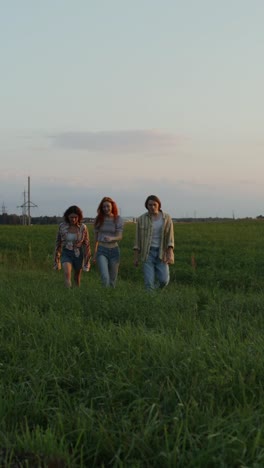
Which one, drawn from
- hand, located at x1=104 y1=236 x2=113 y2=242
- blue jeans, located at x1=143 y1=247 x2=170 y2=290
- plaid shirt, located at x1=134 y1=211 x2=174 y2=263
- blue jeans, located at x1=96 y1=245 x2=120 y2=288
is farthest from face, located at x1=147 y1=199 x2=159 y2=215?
blue jeans, located at x1=96 y1=245 x2=120 y2=288

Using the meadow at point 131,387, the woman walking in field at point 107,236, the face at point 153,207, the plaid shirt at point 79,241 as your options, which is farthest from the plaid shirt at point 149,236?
the meadow at point 131,387

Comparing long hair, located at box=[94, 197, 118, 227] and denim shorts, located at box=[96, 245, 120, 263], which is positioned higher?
long hair, located at box=[94, 197, 118, 227]

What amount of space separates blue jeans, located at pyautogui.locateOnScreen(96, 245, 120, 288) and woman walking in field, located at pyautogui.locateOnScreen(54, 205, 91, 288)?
25 centimetres

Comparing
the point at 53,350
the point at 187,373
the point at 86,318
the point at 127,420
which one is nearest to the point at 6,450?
the point at 127,420

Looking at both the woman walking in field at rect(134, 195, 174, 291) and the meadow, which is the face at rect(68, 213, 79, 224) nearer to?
the woman walking in field at rect(134, 195, 174, 291)

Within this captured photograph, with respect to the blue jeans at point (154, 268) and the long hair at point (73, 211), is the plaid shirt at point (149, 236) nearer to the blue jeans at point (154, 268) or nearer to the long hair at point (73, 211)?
the blue jeans at point (154, 268)

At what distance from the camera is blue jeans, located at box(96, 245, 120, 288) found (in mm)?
9641

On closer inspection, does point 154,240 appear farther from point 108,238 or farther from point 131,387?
point 131,387

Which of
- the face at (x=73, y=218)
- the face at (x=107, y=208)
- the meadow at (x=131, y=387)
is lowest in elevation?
the meadow at (x=131, y=387)

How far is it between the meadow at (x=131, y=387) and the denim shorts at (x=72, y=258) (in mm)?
3081

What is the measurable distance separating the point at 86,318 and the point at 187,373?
238 centimetres

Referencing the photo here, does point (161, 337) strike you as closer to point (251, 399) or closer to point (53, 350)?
point (53, 350)

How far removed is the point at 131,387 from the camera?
12.5ft

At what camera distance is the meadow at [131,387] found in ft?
9.75
